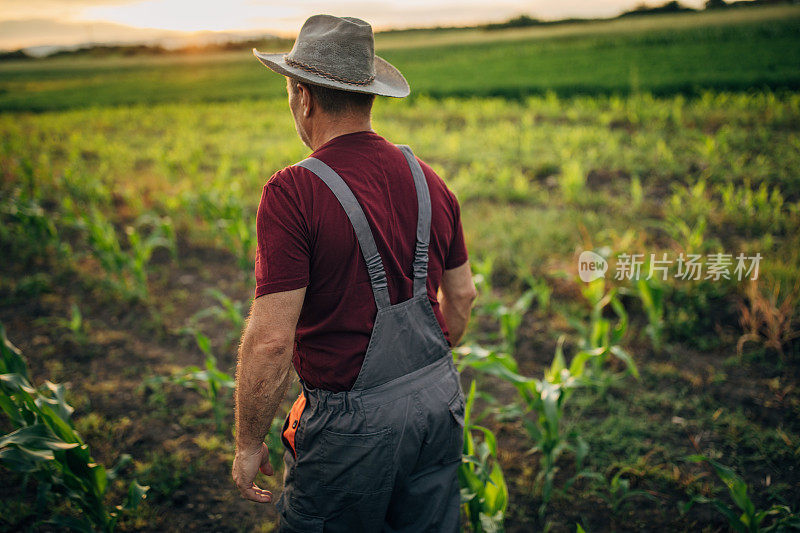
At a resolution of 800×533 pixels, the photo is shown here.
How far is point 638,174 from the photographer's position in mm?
7004

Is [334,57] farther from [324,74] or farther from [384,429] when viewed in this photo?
[384,429]

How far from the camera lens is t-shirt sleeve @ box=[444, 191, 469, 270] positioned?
1.67 metres

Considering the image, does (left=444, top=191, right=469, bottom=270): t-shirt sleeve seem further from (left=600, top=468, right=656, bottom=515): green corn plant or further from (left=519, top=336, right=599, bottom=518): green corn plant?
(left=600, top=468, right=656, bottom=515): green corn plant

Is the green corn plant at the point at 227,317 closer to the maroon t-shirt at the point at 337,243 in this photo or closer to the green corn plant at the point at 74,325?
the green corn plant at the point at 74,325

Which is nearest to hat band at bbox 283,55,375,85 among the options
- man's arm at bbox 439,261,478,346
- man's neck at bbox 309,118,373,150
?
man's neck at bbox 309,118,373,150

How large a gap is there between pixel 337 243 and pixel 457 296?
0.71m

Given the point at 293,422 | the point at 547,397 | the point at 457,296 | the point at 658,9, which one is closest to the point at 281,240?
the point at 293,422

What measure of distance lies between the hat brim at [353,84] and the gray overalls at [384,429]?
0.75 feet

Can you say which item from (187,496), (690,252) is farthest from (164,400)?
(690,252)

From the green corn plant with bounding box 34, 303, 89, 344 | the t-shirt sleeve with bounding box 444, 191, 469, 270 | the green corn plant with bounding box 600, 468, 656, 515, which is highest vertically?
the t-shirt sleeve with bounding box 444, 191, 469, 270

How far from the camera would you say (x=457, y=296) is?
6.12 feet

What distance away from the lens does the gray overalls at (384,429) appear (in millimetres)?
1432

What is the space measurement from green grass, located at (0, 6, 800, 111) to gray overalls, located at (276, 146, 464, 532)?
1317cm

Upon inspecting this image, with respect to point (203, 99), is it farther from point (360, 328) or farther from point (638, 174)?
point (360, 328)
